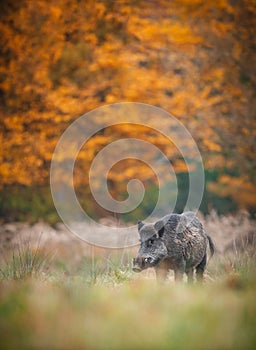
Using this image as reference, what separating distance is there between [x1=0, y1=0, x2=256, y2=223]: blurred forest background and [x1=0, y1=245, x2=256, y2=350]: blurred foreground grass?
7.85 metres

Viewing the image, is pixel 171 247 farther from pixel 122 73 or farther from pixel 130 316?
pixel 122 73

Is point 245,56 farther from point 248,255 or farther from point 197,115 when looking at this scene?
point 248,255

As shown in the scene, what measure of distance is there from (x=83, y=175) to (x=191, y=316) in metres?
9.73

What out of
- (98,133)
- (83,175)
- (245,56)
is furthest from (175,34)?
(83,175)

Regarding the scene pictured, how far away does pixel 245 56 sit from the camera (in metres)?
12.7

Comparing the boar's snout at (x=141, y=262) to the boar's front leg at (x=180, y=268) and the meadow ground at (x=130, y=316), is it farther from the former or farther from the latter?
the meadow ground at (x=130, y=316)

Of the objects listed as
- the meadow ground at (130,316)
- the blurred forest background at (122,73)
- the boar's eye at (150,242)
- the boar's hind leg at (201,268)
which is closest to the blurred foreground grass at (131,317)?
the meadow ground at (130,316)

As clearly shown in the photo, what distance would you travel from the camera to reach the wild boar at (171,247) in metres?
6.37

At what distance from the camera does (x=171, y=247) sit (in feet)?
Answer: 21.4

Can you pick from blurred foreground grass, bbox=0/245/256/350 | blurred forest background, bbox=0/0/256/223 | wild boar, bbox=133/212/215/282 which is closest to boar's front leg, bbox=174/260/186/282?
wild boar, bbox=133/212/215/282

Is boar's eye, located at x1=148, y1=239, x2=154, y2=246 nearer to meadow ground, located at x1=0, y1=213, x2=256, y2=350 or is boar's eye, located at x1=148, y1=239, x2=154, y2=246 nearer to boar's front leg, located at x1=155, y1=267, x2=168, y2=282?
boar's front leg, located at x1=155, y1=267, x2=168, y2=282

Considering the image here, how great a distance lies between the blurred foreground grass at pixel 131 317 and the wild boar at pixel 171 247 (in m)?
0.79

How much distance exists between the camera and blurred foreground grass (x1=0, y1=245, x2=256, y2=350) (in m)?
3.83

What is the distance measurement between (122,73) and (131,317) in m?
9.77
